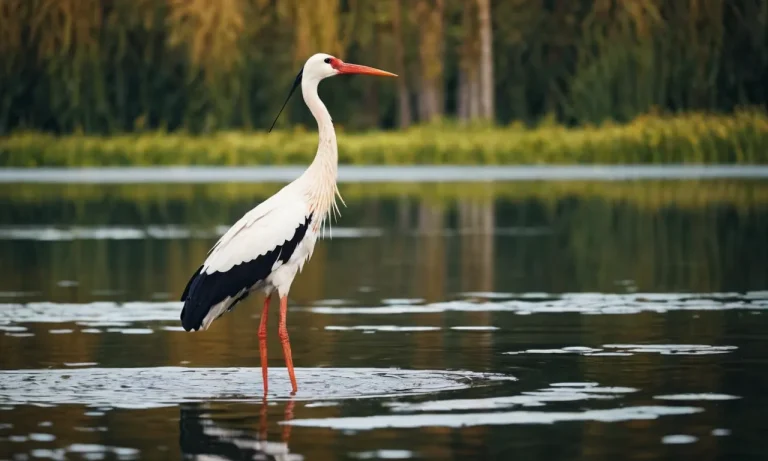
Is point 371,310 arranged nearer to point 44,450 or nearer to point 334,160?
point 334,160

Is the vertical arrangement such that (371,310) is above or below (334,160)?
below

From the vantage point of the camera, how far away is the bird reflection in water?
34.5 ft

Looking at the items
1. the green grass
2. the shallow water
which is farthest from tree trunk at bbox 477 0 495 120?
the shallow water

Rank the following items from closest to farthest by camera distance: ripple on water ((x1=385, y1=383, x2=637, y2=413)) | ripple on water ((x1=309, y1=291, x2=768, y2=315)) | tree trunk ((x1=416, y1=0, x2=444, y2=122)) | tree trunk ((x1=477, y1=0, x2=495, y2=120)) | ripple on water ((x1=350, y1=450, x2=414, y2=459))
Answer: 1. ripple on water ((x1=350, y1=450, x2=414, y2=459))
2. ripple on water ((x1=385, y1=383, x2=637, y2=413))
3. ripple on water ((x1=309, y1=291, x2=768, y2=315))
4. tree trunk ((x1=416, y1=0, x2=444, y2=122))
5. tree trunk ((x1=477, y1=0, x2=495, y2=120))

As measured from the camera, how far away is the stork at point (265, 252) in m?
13.7

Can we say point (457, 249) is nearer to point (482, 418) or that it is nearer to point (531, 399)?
point (531, 399)

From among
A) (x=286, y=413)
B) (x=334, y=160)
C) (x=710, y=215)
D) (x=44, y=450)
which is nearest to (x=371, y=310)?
(x=334, y=160)

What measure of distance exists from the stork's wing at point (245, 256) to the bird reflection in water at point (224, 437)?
1.26m

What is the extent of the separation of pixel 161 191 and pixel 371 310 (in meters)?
30.6

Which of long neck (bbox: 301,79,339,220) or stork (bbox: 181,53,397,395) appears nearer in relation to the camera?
stork (bbox: 181,53,397,395)

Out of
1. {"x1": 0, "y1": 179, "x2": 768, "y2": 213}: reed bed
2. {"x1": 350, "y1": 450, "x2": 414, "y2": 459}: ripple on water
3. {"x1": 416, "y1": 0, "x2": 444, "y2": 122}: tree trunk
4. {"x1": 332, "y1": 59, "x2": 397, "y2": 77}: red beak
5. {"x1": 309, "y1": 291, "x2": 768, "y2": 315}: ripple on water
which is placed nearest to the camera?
{"x1": 350, "y1": 450, "x2": 414, "y2": 459}: ripple on water

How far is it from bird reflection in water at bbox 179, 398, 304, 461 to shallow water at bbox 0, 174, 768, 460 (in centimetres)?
3

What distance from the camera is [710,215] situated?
117ft

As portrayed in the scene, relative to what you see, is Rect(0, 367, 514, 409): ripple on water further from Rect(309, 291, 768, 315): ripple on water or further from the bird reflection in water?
Rect(309, 291, 768, 315): ripple on water
